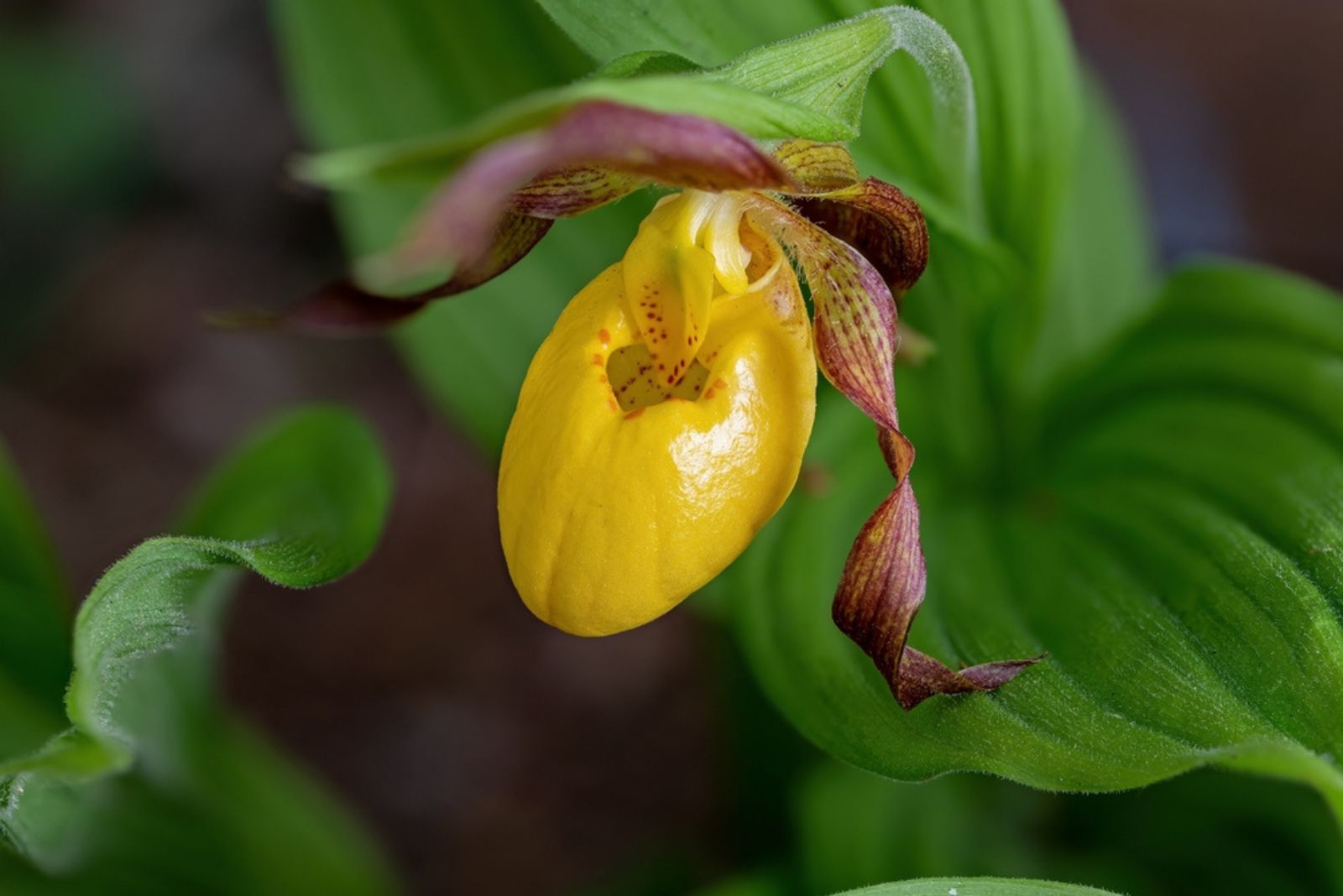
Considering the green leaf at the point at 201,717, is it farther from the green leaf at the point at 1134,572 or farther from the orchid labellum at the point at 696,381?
the green leaf at the point at 1134,572

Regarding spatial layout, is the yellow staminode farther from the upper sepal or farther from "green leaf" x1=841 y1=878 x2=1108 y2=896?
"green leaf" x1=841 y1=878 x2=1108 y2=896

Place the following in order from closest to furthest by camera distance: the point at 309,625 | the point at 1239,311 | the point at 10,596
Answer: the point at 1239,311 < the point at 10,596 < the point at 309,625

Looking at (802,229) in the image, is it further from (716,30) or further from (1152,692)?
(1152,692)

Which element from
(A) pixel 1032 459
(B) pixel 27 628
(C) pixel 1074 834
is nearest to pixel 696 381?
(A) pixel 1032 459

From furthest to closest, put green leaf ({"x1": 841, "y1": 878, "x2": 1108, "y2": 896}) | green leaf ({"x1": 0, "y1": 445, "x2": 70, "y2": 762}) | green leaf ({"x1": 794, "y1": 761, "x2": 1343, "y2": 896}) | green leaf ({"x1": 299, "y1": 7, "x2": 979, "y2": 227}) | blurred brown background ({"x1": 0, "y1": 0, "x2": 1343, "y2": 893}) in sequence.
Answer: blurred brown background ({"x1": 0, "y1": 0, "x2": 1343, "y2": 893}), green leaf ({"x1": 794, "y1": 761, "x2": 1343, "y2": 896}), green leaf ({"x1": 0, "y1": 445, "x2": 70, "y2": 762}), green leaf ({"x1": 841, "y1": 878, "x2": 1108, "y2": 896}), green leaf ({"x1": 299, "y1": 7, "x2": 979, "y2": 227})

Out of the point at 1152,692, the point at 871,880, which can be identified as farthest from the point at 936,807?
the point at 1152,692

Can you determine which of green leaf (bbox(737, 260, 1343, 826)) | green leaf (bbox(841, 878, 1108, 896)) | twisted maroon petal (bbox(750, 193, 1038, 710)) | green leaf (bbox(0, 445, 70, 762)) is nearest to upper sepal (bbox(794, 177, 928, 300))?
twisted maroon petal (bbox(750, 193, 1038, 710))
